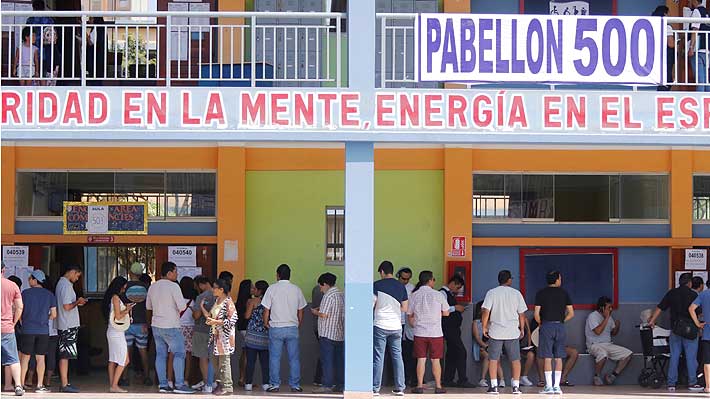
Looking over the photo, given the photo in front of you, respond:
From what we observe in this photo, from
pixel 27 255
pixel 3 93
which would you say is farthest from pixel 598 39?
pixel 27 255

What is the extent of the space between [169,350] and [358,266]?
9.56 feet

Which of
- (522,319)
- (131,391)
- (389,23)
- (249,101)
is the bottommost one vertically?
(131,391)

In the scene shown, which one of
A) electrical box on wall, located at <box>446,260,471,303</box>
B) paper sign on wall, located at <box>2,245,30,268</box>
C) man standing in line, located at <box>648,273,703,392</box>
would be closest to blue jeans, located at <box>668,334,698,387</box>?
man standing in line, located at <box>648,273,703,392</box>

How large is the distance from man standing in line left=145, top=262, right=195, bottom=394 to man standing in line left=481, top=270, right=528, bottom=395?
3806 mm

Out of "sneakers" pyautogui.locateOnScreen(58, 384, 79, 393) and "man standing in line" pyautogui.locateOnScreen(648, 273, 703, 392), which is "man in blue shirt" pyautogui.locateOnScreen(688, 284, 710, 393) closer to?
"man standing in line" pyautogui.locateOnScreen(648, 273, 703, 392)

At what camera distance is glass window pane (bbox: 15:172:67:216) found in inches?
650

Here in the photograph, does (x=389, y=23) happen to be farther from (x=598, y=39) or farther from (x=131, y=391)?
(x=131, y=391)

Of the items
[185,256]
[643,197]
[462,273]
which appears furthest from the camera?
[643,197]

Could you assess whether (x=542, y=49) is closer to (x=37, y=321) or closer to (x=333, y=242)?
(x=333, y=242)

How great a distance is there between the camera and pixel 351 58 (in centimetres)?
1318

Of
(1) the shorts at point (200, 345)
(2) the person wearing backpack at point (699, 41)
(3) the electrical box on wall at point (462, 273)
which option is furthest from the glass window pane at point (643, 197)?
(1) the shorts at point (200, 345)

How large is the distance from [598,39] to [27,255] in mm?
8407

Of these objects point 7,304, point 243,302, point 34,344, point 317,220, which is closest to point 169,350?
point 243,302

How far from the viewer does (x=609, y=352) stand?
15.9 m
